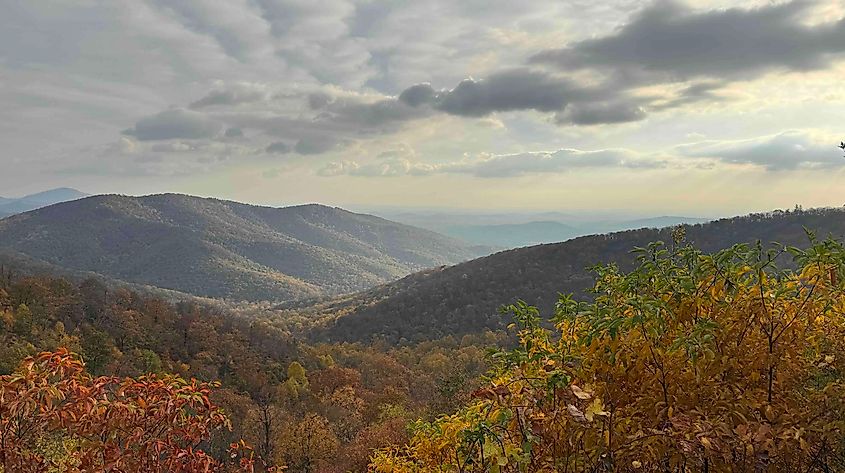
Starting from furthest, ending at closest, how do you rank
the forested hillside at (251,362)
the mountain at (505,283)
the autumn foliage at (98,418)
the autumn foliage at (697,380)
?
1. the mountain at (505,283)
2. the forested hillside at (251,362)
3. the autumn foliage at (98,418)
4. the autumn foliage at (697,380)

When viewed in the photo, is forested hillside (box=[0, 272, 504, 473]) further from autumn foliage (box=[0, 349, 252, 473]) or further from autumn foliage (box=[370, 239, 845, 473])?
autumn foliage (box=[370, 239, 845, 473])

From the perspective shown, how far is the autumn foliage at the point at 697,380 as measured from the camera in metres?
3.22

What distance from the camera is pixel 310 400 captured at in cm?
5897

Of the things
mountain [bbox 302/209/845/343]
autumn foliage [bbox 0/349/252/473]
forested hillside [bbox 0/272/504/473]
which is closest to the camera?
autumn foliage [bbox 0/349/252/473]

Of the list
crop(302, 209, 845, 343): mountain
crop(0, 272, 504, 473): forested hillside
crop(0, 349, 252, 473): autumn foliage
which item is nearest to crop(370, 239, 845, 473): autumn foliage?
crop(0, 349, 252, 473): autumn foliage

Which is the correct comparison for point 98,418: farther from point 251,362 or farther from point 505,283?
point 505,283

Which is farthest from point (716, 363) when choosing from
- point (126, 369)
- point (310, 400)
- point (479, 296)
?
point (479, 296)

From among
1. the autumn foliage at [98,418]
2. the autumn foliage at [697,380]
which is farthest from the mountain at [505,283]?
the autumn foliage at [98,418]

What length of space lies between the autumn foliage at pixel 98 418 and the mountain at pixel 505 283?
99.5 meters

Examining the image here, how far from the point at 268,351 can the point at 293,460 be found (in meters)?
46.5

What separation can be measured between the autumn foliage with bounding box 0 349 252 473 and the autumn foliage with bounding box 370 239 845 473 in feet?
7.61

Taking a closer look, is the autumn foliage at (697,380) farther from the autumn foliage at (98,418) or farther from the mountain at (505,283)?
the mountain at (505,283)

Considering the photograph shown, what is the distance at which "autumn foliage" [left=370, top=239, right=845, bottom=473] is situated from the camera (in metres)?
3.22

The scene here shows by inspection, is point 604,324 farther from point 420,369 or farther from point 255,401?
point 420,369
